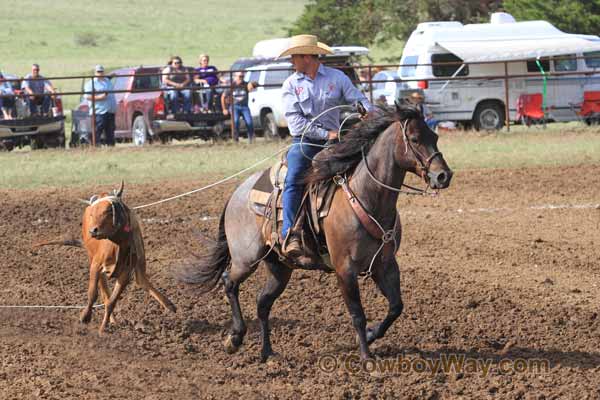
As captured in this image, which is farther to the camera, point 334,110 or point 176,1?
point 176,1

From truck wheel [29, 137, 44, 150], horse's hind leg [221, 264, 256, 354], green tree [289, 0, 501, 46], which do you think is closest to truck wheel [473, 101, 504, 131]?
truck wheel [29, 137, 44, 150]

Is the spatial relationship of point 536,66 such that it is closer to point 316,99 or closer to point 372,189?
point 316,99

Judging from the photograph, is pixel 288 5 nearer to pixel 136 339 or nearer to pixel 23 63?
pixel 23 63

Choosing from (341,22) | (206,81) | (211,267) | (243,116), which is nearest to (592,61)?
(243,116)

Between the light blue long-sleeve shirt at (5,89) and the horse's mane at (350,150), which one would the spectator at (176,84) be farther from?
the horse's mane at (350,150)

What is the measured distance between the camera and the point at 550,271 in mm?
9828

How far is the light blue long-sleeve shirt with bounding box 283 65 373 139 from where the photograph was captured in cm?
732

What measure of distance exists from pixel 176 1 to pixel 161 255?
82169 millimetres

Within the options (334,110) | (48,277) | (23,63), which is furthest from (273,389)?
(23,63)

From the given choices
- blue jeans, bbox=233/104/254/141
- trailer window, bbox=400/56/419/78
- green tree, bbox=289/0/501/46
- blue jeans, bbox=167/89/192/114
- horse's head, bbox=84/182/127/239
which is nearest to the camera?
horse's head, bbox=84/182/127/239

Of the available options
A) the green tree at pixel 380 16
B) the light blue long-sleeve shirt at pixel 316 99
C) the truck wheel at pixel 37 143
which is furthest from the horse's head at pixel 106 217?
the green tree at pixel 380 16

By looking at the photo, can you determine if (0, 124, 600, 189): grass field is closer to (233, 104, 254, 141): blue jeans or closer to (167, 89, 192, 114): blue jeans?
(233, 104, 254, 141): blue jeans

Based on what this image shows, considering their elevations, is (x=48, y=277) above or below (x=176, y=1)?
below

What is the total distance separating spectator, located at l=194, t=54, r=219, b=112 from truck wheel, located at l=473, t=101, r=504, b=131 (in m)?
6.11
